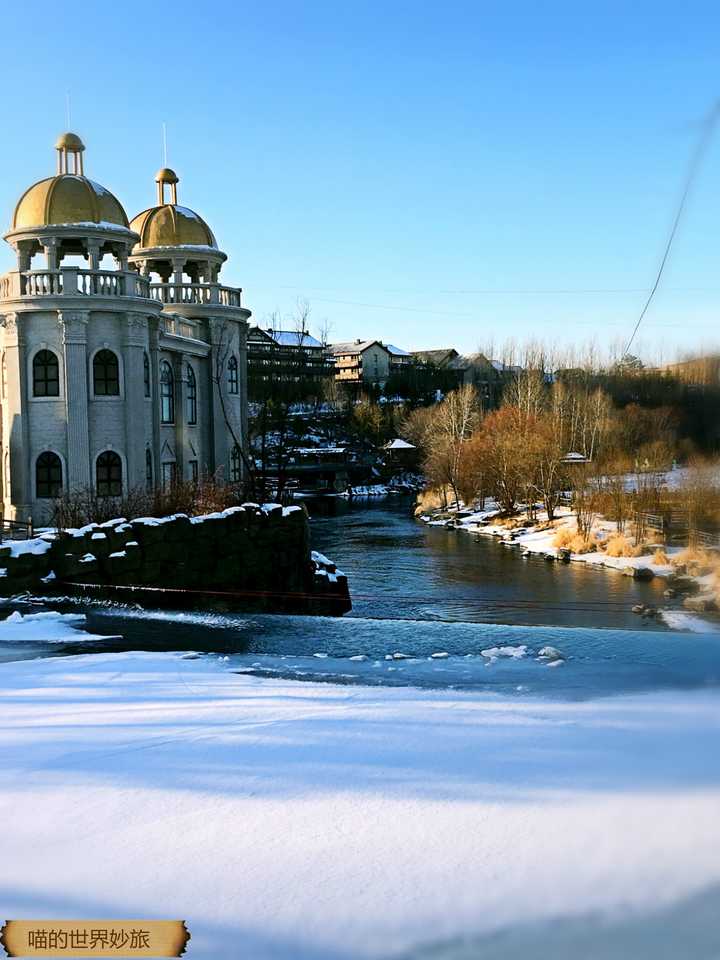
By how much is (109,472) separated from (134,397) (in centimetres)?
196

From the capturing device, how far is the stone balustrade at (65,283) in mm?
21328

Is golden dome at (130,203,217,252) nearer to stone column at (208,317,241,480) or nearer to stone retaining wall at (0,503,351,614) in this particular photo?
stone column at (208,317,241,480)

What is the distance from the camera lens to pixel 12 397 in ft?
70.4

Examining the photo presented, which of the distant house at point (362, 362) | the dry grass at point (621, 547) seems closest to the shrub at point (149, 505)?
the dry grass at point (621, 547)

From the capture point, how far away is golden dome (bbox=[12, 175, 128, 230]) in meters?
21.9

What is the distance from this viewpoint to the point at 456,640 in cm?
1209

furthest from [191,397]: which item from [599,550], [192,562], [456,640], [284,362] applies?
[284,362]

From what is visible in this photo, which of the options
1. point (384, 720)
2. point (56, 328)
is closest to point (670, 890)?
point (384, 720)

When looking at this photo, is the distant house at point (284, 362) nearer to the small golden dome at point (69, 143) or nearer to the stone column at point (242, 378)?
the stone column at point (242, 378)

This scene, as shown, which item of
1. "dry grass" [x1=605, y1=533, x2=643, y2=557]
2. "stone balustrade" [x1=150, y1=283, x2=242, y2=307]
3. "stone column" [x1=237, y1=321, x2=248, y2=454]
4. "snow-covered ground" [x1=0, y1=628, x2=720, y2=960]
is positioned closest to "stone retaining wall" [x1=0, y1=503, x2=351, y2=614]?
"snow-covered ground" [x1=0, y1=628, x2=720, y2=960]

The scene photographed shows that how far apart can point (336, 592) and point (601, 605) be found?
6236 millimetres

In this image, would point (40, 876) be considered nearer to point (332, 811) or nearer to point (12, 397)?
point (332, 811)

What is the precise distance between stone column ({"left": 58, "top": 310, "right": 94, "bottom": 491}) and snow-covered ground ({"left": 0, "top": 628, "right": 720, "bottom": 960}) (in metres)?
15.3

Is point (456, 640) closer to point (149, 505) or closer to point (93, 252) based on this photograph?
point (149, 505)
